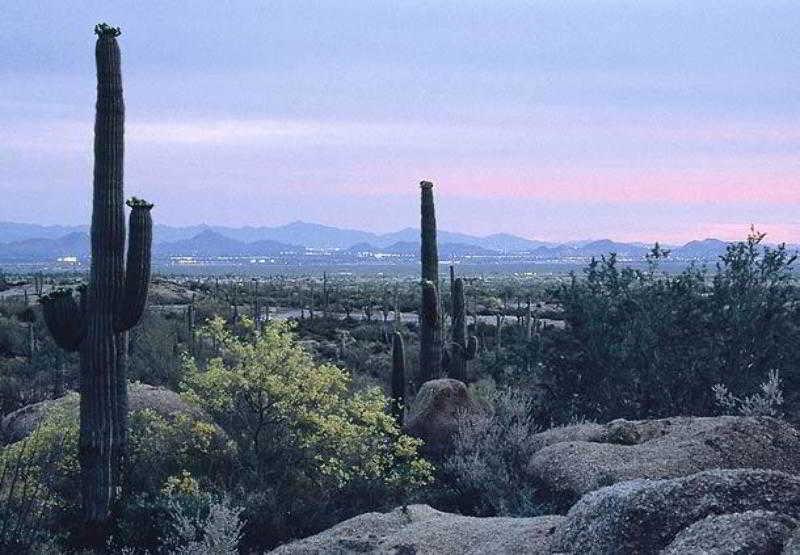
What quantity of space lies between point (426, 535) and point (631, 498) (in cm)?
320

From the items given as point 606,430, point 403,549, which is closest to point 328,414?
point 606,430

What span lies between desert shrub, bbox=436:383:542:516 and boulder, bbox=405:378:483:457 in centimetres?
39

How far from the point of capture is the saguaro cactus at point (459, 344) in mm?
21344

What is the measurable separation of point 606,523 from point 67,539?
26.5 ft

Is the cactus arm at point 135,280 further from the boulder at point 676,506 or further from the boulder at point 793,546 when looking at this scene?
the boulder at point 793,546

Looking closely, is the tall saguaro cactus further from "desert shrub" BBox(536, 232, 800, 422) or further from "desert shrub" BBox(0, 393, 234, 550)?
"desert shrub" BBox(536, 232, 800, 422)

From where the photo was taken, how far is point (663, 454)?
1137cm

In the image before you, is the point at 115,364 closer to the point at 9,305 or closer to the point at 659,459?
the point at 659,459

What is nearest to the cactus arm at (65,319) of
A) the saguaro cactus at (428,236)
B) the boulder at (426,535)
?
the boulder at (426,535)

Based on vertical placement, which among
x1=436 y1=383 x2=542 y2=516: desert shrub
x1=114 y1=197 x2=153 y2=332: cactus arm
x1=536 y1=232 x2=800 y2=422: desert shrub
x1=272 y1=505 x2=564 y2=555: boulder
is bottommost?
x1=436 y1=383 x2=542 y2=516: desert shrub

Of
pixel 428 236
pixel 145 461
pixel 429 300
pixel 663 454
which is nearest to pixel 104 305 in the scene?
pixel 145 461

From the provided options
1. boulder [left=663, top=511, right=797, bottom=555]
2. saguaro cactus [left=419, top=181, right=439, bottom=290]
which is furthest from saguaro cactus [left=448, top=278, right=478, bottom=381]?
boulder [left=663, top=511, right=797, bottom=555]

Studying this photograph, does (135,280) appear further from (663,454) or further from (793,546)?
(793,546)

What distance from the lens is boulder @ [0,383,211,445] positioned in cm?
1627
